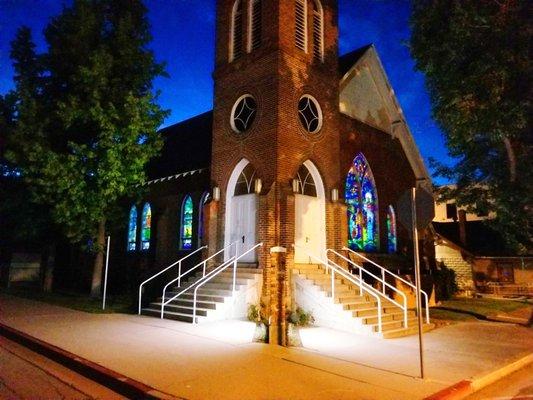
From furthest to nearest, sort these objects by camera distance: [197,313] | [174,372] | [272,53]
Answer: [272,53] → [197,313] → [174,372]

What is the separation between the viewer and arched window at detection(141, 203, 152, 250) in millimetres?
19000

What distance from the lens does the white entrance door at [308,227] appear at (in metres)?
12.7

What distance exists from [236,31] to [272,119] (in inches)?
172

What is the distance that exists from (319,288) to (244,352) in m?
4.02

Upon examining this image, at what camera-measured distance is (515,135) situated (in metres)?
11.8

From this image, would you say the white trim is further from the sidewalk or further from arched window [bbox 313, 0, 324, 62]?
arched window [bbox 313, 0, 324, 62]

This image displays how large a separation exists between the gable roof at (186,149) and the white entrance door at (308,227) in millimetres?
4650

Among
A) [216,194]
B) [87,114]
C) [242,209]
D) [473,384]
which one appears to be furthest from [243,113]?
[473,384]

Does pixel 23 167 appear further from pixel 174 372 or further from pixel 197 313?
pixel 174 372

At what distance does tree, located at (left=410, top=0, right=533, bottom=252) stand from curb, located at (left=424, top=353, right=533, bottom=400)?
6.82 meters

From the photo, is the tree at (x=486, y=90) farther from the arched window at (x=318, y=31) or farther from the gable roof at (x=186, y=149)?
the gable roof at (x=186, y=149)

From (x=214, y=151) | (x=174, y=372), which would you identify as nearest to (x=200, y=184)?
(x=214, y=151)

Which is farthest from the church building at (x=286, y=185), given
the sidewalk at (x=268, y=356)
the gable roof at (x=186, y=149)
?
the sidewalk at (x=268, y=356)

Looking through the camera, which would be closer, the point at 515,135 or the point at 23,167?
the point at 515,135
